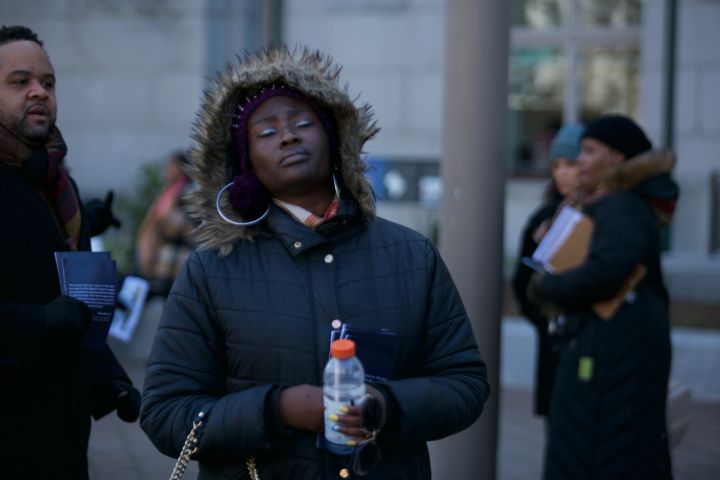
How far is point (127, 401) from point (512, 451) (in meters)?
3.57

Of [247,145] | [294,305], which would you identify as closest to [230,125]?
[247,145]

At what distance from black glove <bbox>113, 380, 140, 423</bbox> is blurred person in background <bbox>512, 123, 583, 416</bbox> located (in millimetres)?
2439

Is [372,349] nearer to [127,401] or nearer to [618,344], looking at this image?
[127,401]

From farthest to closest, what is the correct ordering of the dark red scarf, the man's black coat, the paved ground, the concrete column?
the paved ground → the concrete column → the dark red scarf → the man's black coat

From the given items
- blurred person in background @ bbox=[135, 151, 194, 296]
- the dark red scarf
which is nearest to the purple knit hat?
the dark red scarf

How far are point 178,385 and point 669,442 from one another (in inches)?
113

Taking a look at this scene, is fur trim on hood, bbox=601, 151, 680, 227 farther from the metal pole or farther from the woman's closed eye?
the metal pole

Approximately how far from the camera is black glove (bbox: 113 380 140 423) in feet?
11.8

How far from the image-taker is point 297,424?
2553mm

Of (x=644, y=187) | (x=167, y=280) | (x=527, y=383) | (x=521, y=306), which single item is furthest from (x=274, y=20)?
(x=644, y=187)

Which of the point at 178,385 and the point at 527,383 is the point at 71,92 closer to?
the point at 527,383

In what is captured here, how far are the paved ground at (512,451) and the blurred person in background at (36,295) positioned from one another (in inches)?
91.0

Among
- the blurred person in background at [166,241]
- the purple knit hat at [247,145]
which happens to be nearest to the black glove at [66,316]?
the purple knit hat at [247,145]

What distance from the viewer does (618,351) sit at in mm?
4465
